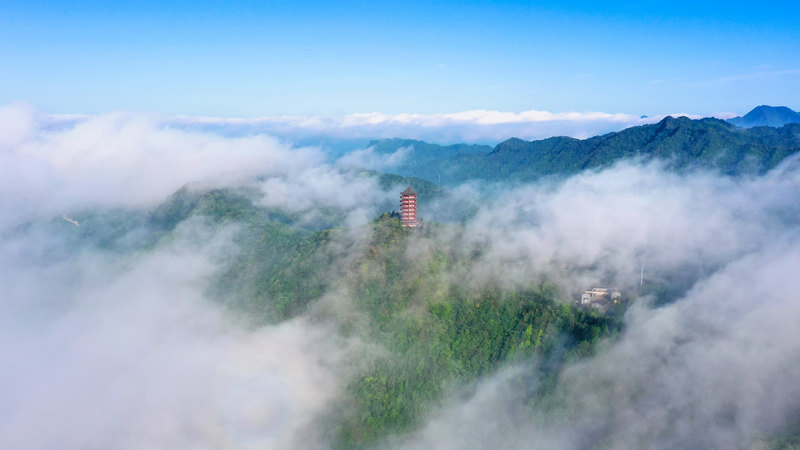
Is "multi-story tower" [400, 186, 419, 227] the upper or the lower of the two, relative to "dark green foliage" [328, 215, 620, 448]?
upper

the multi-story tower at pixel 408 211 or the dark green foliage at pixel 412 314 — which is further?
the multi-story tower at pixel 408 211

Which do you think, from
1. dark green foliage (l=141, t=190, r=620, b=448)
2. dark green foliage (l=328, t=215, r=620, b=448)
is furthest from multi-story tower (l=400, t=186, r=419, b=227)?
dark green foliage (l=328, t=215, r=620, b=448)

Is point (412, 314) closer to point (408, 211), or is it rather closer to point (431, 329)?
point (431, 329)

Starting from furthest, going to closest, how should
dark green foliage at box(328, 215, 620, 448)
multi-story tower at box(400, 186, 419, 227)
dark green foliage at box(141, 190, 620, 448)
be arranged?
multi-story tower at box(400, 186, 419, 227), dark green foliage at box(141, 190, 620, 448), dark green foliage at box(328, 215, 620, 448)

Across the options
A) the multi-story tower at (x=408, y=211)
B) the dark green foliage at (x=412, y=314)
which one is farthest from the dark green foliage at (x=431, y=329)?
the multi-story tower at (x=408, y=211)

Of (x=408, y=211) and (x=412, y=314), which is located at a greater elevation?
(x=408, y=211)

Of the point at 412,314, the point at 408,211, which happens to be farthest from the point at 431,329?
the point at 408,211

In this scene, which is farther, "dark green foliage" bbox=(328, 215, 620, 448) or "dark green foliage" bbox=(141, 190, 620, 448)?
"dark green foliage" bbox=(141, 190, 620, 448)

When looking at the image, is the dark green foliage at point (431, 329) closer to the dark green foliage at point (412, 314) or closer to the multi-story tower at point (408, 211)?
the dark green foliage at point (412, 314)

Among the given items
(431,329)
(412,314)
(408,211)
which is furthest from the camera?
(408,211)

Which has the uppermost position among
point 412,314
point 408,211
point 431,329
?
point 408,211

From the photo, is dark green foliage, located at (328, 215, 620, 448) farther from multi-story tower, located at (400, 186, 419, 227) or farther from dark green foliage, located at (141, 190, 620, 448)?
multi-story tower, located at (400, 186, 419, 227)

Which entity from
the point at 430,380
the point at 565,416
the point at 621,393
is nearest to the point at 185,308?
the point at 430,380

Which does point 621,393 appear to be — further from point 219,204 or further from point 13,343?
point 13,343
